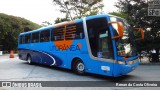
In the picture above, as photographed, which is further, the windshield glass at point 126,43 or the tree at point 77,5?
the tree at point 77,5

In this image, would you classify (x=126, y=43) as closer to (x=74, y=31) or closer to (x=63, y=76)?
(x=74, y=31)

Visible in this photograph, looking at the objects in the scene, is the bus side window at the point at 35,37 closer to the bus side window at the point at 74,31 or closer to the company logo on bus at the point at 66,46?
the company logo on bus at the point at 66,46

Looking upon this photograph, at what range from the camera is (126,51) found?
32.6ft

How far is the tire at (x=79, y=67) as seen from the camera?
457 inches

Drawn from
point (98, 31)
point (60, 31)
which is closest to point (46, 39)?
point (60, 31)

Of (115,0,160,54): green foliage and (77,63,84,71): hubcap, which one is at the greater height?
(115,0,160,54): green foliage

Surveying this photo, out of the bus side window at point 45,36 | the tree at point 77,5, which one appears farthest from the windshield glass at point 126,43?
the tree at point 77,5

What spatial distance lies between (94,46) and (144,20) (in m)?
Result: 10.1

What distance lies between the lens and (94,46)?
10586 millimetres

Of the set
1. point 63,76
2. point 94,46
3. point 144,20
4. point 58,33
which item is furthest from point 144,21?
point 63,76

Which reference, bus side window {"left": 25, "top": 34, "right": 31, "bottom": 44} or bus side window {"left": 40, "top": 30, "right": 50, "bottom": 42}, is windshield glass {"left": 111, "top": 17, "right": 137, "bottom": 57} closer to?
bus side window {"left": 40, "top": 30, "right": 50, "bottom": 42}

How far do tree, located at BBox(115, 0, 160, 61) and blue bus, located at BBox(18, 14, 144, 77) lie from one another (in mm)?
8197

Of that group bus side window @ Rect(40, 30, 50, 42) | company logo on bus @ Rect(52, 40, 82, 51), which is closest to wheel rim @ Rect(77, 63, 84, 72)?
company logo on bus @ Rect(52, 40, 82, 51)

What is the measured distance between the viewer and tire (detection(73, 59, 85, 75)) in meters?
11.6
